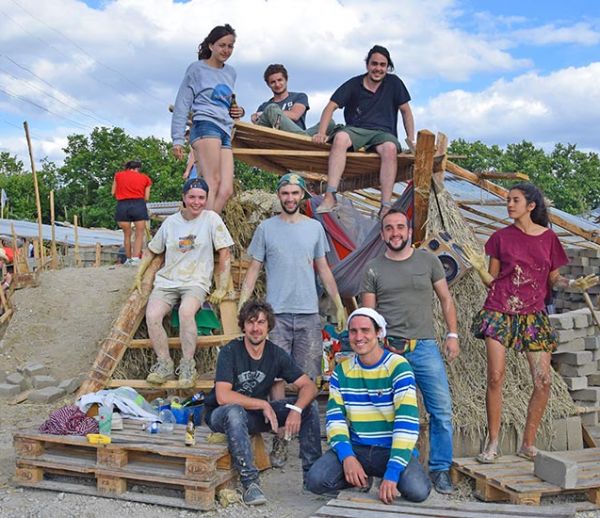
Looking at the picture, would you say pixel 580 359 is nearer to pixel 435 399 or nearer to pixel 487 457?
pixel 487 457

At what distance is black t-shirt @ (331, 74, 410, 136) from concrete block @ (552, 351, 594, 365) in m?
2.51

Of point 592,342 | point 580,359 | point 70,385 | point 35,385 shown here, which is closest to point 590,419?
point 580,359

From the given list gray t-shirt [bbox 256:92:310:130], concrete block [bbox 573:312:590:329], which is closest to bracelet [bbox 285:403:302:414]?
concrete block [bbox 573:312:590:329]

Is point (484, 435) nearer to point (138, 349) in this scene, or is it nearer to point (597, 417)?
point (597, 417)

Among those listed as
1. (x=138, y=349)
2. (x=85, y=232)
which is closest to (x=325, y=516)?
(x=138, y=349)

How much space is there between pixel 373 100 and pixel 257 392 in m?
2.97

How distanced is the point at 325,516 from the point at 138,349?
3.02m

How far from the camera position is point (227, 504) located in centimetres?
423

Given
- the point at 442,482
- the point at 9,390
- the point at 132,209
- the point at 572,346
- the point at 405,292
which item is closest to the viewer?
the point at 442,482

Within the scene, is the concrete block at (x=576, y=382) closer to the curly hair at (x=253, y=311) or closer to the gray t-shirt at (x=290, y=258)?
the gray t-shirt at (x=290, y=258)

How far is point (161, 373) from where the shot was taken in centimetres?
553

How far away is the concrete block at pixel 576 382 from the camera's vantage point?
593 cm

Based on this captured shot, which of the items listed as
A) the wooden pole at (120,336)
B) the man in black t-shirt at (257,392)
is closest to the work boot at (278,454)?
the man in black t-shirt at (257,392)

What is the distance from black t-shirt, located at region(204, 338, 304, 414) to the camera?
4547 millimetres
